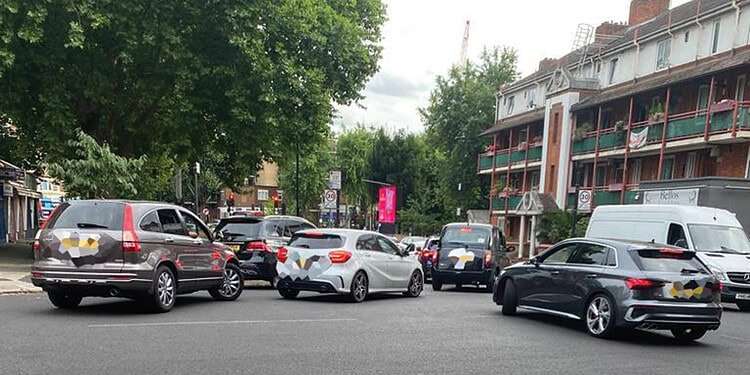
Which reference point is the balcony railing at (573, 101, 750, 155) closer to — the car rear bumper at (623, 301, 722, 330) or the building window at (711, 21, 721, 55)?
the building window at (711, 21, 721, 55)

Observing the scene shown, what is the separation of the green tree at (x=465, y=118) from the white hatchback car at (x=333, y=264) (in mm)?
40025

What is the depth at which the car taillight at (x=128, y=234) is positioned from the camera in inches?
403

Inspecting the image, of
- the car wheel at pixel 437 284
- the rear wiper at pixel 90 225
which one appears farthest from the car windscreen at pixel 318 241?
the car wheel at pixel 437 284

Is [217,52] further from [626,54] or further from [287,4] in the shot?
[626,54]

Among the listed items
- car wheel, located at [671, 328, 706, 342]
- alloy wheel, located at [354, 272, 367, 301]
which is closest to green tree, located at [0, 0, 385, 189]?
alloy wheel, located at [354, 272, 367, 301]

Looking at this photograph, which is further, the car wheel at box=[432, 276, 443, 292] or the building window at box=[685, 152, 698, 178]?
the building window at box=[685, 152, 698, 178]

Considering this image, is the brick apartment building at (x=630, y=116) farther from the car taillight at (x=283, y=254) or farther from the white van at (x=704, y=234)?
the car taillight at (x=283, y=254)

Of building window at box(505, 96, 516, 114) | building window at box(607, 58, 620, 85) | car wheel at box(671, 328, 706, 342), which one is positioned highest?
building window at box(607, 58, 620, 85)

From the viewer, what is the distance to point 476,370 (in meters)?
7.42

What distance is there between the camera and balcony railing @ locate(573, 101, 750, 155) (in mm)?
26406

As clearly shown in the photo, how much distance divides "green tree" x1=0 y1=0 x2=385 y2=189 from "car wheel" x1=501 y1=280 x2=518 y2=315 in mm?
11814

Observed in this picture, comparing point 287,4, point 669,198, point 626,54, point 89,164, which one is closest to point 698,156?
point 626,54

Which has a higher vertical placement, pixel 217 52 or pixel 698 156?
pixel 217 52

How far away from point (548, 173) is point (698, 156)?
39.9 ft
